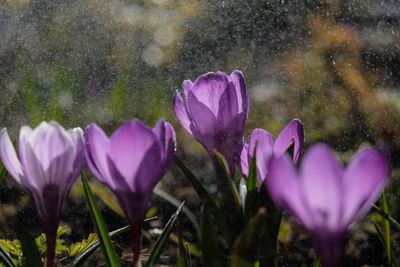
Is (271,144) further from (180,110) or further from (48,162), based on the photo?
(48,162)

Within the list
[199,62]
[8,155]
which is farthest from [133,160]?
[199,62]

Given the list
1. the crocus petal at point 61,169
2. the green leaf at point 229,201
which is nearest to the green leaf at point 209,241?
the green leaf at point 229,201

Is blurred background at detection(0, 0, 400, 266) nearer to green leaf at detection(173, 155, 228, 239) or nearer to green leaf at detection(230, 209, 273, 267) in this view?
green leaf at detection(173, 155, 228, 239)

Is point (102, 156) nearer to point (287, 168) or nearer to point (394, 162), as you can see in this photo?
point (287, 168)

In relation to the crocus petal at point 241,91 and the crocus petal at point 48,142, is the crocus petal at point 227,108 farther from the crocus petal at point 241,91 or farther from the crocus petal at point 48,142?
the crocus petal at point 48,142

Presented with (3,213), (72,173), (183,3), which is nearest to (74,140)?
(72,173)

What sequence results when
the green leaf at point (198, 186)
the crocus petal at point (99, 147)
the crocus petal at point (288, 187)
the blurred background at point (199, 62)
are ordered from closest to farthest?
the crocus petal at point (288, 187), the crocus petal at point (99, 147), the green leaf at point (198, 186), the blurred background at point (199, 62)
